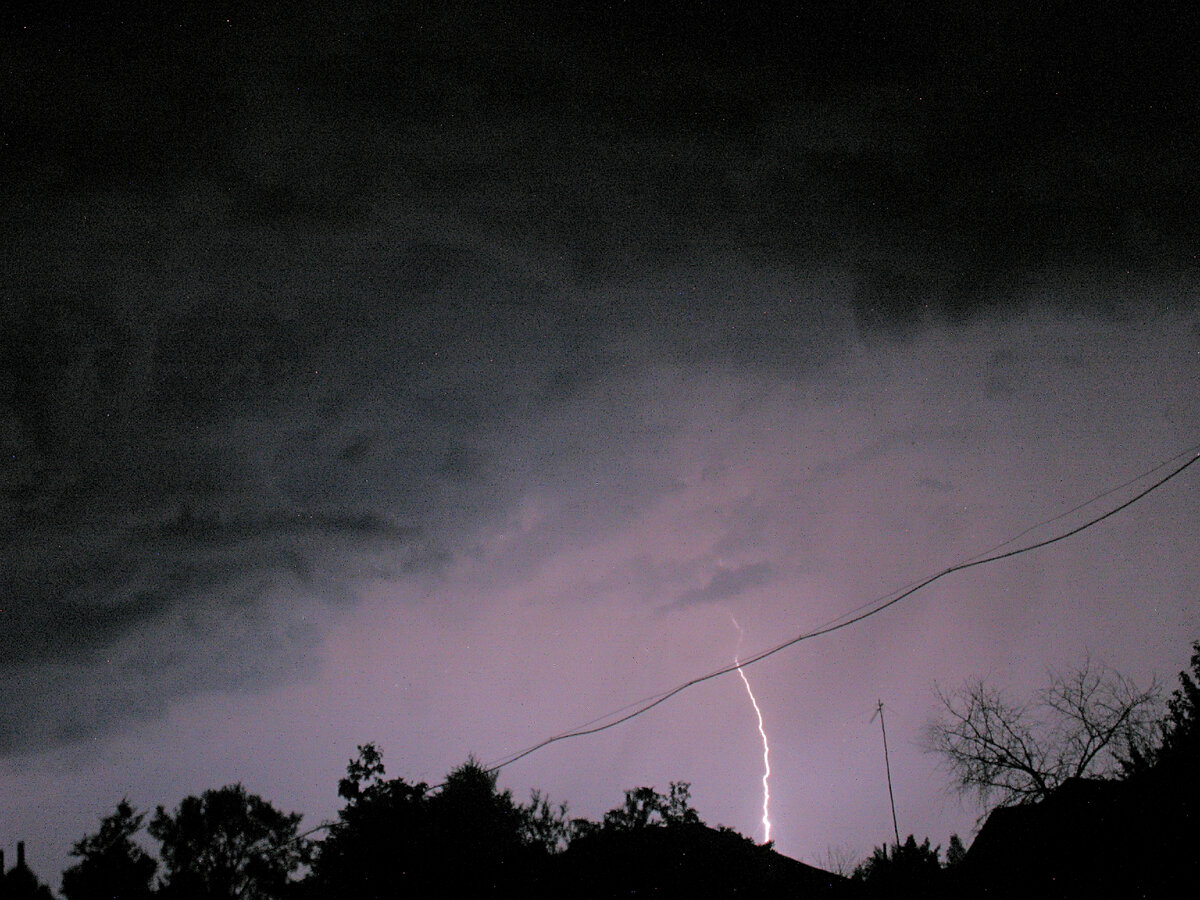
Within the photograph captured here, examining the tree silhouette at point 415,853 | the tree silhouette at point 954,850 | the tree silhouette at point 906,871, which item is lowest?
the tree silhouette at point 954,850

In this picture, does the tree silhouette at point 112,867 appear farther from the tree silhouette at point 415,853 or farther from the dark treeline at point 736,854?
the tree silhouette at point 415,853

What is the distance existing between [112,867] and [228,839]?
7.34 meters

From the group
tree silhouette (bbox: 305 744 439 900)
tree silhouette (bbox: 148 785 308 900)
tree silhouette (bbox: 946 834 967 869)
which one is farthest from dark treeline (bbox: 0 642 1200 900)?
tree silhouette (bbox: 946 834 967 869)

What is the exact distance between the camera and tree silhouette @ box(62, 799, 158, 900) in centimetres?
3691

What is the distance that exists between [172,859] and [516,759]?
4128cm

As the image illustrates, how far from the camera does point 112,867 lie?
39.8 meters

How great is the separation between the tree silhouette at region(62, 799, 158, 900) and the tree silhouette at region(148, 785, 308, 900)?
5.24 feet

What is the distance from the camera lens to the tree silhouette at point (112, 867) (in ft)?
121

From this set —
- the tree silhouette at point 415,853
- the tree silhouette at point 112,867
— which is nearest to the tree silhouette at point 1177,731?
the tree silhouette at point 415,853

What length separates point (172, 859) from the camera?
145ft

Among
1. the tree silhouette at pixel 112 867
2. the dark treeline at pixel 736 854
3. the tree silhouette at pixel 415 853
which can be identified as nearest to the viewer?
the dark treeline at pixel 736 854

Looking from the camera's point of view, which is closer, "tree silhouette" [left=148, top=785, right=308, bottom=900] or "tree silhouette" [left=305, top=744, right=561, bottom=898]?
"tree silhouette" [left=305, top=744, right=561, bottom=898]

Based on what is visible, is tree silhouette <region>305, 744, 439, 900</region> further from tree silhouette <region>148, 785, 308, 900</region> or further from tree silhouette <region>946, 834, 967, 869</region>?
tree silhouette <region>946, 834, 967, 869</region>

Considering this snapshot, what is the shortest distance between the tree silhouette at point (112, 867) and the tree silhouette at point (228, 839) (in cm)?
160
